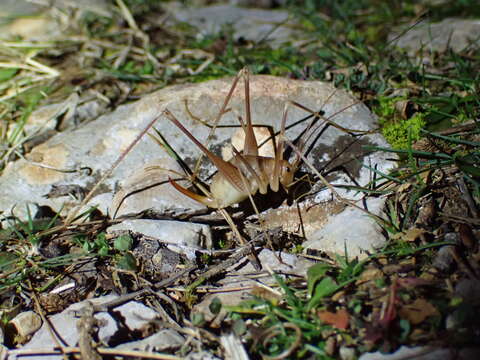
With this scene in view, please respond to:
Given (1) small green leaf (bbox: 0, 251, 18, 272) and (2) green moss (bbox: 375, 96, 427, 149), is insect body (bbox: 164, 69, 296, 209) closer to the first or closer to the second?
(2) green moss (bbox: 375, 96, 427, 149)

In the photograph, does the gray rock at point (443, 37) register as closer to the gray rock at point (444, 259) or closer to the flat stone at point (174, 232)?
the gray rock at point (444, 259)

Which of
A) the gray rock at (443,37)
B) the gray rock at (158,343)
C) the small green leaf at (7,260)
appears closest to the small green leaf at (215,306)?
the gray rock at (158,343)

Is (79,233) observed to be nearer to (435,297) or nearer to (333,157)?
(333,157)

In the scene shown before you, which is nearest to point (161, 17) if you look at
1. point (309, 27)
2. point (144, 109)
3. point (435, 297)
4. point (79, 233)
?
point (309, 27)

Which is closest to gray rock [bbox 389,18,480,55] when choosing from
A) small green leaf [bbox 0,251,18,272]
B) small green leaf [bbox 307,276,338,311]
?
small green leaf [bbox 307,276,338,311]

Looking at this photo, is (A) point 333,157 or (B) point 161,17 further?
(B) point 161,17

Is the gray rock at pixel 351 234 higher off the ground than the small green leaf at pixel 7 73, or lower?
lower
